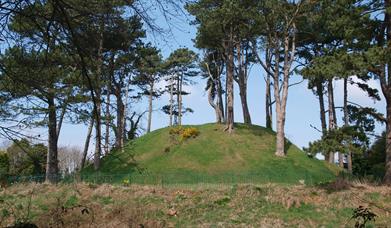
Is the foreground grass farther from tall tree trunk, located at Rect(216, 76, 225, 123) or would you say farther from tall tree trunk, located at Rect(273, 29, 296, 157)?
tall tree trunk, located at Rect(216, 76, 225, 123)

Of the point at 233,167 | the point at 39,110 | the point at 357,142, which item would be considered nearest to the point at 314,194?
the point at 357,142

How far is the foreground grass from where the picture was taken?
15.0 metres

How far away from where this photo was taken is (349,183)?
18.7 m

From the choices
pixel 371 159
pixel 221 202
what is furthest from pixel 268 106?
pixel 221 202

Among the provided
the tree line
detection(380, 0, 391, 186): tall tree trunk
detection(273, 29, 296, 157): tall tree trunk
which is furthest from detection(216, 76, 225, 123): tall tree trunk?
detection(380, 0, 391, 186): tall tree trunk

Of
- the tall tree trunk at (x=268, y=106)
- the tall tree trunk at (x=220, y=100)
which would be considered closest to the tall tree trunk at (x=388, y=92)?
the tall tree trunk at (x=268, y=106)

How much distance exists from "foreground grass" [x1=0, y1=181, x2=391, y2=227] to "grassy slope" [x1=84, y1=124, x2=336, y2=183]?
7.02m

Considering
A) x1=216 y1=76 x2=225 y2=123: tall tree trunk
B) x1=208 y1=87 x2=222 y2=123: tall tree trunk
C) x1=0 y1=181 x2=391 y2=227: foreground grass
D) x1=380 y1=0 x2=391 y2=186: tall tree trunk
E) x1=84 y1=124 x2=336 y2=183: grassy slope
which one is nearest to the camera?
x1=0 y1=181 x2=391 y2=227: foreground grass

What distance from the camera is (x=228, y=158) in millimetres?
30516

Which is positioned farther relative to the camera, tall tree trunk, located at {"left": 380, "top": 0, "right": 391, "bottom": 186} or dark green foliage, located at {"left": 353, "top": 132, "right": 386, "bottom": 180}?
dark green foliage, located at {"left": 353, "top": 132, "right": 386, "bottom": 180}

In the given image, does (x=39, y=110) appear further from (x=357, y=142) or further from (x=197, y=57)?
(x=197, y=57)

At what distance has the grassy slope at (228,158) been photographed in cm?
2788

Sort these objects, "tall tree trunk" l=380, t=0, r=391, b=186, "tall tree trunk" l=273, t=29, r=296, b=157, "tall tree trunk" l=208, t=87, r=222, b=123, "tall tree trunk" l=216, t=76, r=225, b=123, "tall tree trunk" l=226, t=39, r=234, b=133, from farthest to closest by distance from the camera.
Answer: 1. "tall tree trunk" l=216, t=76, r=225, b=123
2. "tall tree trunk" l=208, t=87, r=222, b=123
3. "tall tree trunk" l=226, t=39, r=234, b=133
4. "tall tree trunk" l=273, t=29, r=296, b=157
5. "tall tree trunk" l=380, t=0, r=391, b=186

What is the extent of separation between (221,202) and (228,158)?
1373cm
